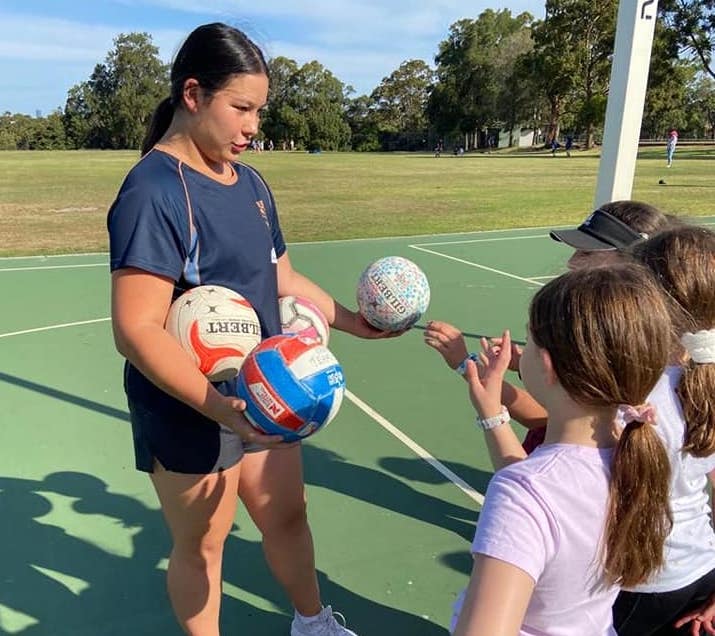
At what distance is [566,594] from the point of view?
58.3 inches

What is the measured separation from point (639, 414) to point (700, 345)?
2.13ft

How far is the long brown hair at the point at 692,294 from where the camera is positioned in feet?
6.35

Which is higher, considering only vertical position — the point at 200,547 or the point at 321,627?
the point at 200,547

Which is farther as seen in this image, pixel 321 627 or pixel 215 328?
pixel 321 627

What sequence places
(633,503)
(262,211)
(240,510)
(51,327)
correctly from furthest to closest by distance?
(51,327) → (240,510) → (262,211) → (633,503)

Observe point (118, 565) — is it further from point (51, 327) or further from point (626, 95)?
point (51, 327)

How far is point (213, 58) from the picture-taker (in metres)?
2.04

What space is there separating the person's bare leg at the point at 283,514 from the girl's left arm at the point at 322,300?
0.66 m

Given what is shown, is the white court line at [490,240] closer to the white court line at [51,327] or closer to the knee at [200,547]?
the white court line at [51,327]

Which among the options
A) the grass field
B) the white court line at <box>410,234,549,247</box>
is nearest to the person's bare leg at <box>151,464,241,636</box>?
the white court line at <box>410,234,549,247</box>

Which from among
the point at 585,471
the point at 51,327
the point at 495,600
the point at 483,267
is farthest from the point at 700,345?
the point at 483,267

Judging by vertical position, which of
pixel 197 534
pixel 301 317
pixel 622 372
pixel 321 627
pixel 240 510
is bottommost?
pixel 240 510

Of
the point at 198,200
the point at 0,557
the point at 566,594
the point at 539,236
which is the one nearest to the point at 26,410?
the point at 0,557

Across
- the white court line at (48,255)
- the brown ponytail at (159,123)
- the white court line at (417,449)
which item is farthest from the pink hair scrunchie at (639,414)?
the white court line at (48,255)
